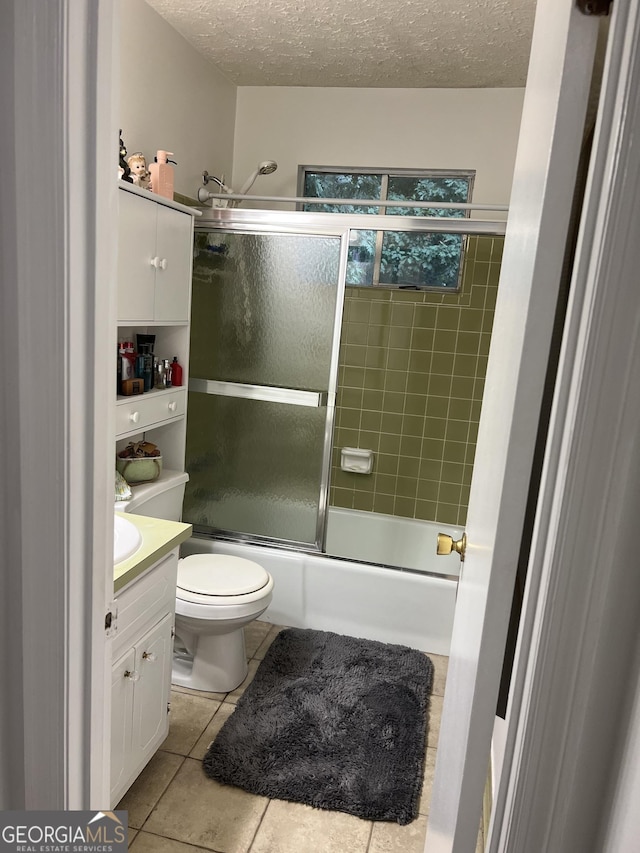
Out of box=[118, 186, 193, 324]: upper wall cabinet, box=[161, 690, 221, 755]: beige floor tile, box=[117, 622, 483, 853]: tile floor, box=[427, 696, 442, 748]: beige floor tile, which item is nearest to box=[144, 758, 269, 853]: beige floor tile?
box=[117, 622, 483, 853]: tile floor

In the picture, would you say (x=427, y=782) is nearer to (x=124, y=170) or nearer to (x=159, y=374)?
(x=159, y=374)

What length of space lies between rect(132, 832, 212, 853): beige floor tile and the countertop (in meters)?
0.76

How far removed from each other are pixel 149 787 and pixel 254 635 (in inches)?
39.6

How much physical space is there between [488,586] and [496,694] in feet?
0.48

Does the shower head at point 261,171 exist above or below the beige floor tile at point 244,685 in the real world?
above

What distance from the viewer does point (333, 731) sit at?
2.21m

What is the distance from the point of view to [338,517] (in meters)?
3.61

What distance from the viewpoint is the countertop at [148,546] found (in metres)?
1.57

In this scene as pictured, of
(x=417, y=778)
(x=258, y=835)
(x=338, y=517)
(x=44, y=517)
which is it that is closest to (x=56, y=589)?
(x=44, y=517)

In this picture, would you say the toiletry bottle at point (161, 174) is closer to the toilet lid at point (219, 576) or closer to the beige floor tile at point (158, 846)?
the toilet lid at point (219, 576)

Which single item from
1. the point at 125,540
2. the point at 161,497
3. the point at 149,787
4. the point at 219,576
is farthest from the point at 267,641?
the point at 125,540

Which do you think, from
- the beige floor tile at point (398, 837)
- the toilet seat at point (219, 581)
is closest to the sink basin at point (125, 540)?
the toilet seat at point (219, 581)

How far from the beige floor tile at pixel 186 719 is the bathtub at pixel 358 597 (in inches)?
28.4

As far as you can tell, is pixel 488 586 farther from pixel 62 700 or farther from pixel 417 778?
pixel 417 778
